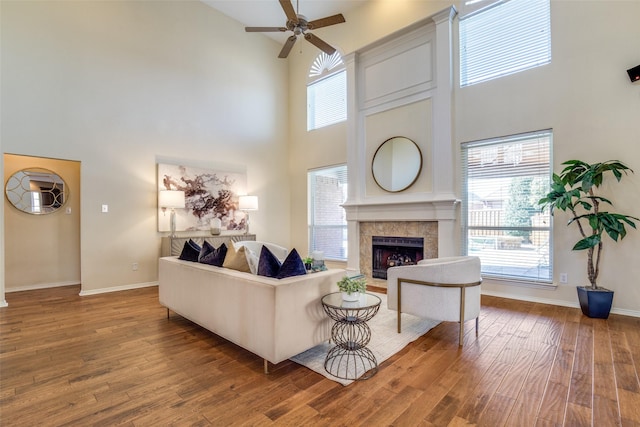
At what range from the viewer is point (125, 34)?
488 centimetres

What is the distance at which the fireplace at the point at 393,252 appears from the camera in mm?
5031

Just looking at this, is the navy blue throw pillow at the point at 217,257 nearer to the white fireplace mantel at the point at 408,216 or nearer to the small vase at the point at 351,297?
the small vase at the point at 351,297

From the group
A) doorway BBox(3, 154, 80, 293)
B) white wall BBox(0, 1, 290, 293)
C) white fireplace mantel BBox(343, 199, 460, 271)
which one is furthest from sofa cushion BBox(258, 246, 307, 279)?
doorway BBox(3, 154, 80, 293)

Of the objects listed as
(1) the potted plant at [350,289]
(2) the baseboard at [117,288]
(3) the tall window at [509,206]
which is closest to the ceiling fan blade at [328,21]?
(3) the tall window at [509,206]

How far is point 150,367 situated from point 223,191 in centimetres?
412

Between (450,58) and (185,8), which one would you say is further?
(185,8)

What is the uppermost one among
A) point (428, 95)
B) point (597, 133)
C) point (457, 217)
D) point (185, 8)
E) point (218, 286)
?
point (185, 8)

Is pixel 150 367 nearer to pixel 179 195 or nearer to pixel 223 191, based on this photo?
pixel 179 195

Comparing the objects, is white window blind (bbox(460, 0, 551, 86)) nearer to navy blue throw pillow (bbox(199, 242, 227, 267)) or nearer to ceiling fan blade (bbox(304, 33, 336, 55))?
ceiling fan blade (bbox(304, 33, 336, 55))

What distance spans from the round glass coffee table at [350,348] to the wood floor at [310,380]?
5.1 inches

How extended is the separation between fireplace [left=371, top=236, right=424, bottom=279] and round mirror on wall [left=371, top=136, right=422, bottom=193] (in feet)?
2.92

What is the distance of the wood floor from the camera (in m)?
1.70

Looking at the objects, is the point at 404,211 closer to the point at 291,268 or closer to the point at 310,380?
the point at 291,268

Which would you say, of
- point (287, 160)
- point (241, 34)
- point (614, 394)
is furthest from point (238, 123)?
point (614, 394)
